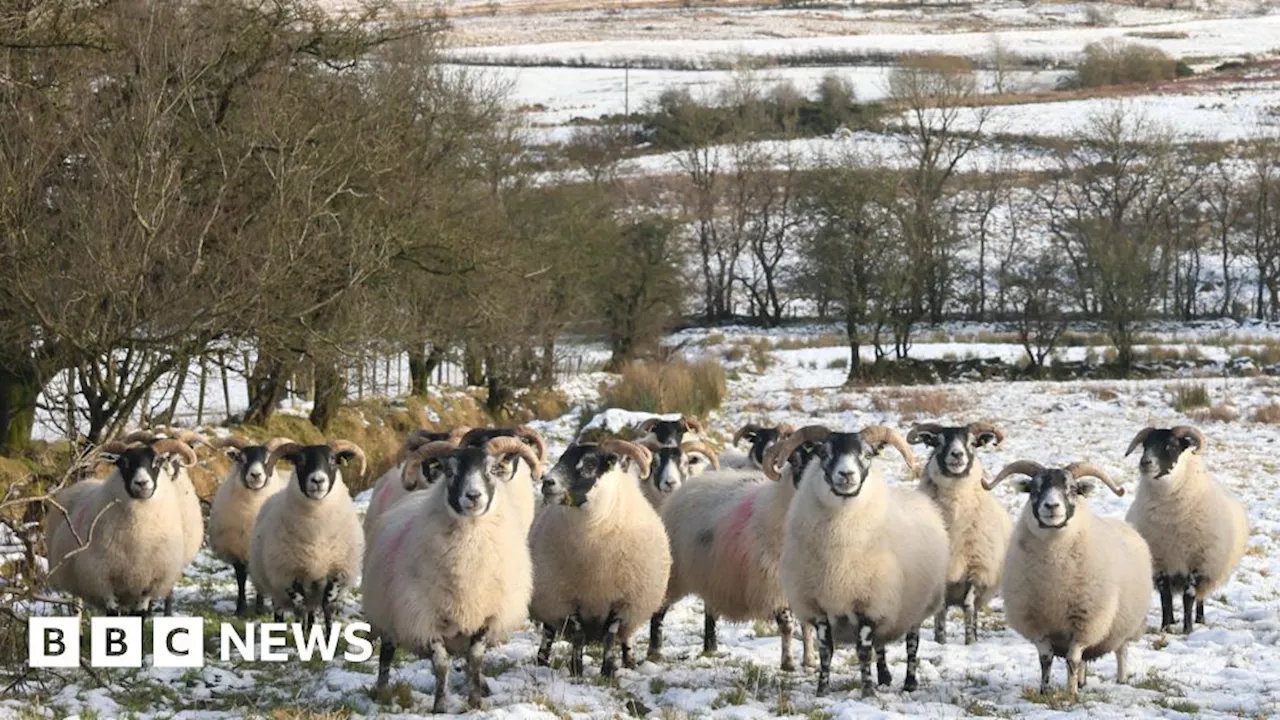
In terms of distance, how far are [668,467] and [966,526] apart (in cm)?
269

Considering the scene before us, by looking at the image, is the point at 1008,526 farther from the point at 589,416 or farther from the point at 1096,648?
the point at 589,416

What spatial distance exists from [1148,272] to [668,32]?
78.9 m

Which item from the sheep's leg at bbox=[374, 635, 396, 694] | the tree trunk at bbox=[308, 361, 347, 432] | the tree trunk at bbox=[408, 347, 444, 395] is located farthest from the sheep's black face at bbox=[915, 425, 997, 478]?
the tree trunk at bbox=[408, 347, 444, 395]

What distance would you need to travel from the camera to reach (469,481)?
884 centimetres

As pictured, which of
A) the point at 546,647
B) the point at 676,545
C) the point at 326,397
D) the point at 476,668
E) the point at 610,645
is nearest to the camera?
the point at 476,668

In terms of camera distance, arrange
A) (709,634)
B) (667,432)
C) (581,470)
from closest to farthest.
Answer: (581,470), (709,634), (667,432)

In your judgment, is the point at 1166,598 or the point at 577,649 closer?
the point at 577,649

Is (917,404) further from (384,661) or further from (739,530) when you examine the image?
(384,661)

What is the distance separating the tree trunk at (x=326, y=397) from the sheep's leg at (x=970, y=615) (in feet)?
37.5

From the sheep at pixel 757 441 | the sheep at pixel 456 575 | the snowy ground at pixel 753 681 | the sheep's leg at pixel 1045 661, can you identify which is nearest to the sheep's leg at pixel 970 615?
the snowy ground at pixel 753 681

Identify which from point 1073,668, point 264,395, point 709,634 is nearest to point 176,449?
point 709,634

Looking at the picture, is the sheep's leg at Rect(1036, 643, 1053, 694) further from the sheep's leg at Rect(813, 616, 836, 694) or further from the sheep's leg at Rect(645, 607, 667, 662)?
the sheep's leg at Rect(645, 607, 667, 662)

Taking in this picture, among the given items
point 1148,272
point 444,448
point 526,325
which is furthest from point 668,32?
point 444,448

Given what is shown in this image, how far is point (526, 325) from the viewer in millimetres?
29703
